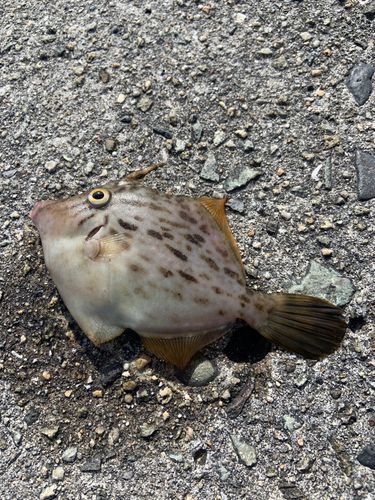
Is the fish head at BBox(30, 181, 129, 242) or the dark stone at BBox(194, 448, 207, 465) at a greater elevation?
the fish head at BBox(30, 181, 129, 242)

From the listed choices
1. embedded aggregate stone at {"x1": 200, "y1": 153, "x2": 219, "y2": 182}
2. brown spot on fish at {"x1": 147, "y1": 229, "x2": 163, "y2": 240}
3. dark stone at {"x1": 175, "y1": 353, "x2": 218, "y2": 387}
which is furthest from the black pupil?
dark stone at {"x1": 175, "y1": 353, "x2": 218, "y2": 387}

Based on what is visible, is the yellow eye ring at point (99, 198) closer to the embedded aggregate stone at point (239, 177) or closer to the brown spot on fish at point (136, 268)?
the brown spot on fish at point (136, 268)

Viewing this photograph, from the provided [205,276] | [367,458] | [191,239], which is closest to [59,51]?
[191,239]

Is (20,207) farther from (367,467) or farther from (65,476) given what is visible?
(367,467)

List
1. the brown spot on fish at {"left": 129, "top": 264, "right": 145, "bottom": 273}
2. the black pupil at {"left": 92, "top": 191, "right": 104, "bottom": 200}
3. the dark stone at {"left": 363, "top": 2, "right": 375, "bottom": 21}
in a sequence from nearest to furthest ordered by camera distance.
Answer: the brown spot on fish at {"left": 129, "top": 264, "right": 145, "bottom": 273} → the black pupil at {"left": 92, "top": 191, "right": 104, "bottom": 200} → the dark stone at {"left": 363, "top": 2, "right": 375, "bottom": 21}

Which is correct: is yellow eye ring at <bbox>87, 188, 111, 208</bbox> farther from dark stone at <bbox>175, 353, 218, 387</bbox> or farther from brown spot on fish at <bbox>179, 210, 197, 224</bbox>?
dark stone at <bbox>175, 353, 218, 387</bbox>

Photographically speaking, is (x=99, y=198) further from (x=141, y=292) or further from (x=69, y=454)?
(x=69, y=454)
